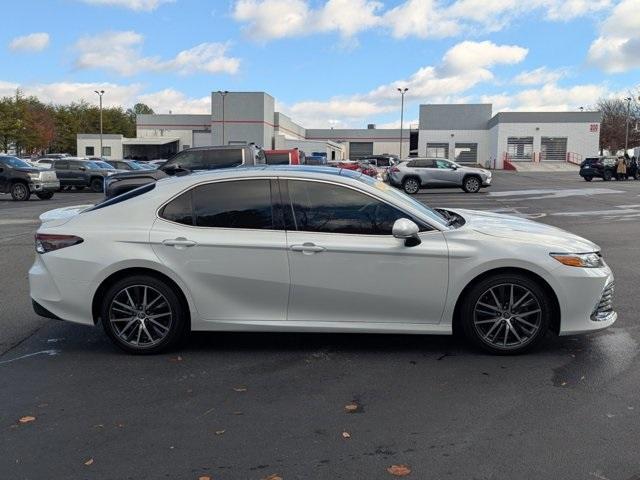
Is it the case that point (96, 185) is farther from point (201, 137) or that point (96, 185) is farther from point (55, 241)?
point (201, 137)

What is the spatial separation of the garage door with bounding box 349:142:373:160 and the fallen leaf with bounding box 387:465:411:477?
308 ft

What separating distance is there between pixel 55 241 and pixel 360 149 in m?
93.6

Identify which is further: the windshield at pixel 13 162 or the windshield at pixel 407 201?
the windshield at pixel 13 162

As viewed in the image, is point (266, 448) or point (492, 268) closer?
point (266, 448)

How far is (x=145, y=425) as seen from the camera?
3.89 metres

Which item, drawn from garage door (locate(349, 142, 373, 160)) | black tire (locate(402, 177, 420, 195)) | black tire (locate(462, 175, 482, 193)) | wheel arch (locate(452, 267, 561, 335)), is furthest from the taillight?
garage door (locate(349, 142, 373, 160))

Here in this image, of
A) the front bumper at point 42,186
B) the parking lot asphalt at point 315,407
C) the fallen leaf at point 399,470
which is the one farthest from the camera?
the front bumper at point 42,186

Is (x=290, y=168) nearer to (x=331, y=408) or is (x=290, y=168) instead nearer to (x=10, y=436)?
(x=331, y=408)

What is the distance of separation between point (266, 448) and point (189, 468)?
17.8 inches

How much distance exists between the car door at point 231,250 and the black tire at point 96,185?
2610 cm

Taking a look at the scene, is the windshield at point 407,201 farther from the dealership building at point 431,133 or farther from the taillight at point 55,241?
the dealership building at point 431,133

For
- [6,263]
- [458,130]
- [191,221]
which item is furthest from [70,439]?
[458,130]

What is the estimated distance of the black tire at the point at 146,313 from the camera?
5113 millimetres

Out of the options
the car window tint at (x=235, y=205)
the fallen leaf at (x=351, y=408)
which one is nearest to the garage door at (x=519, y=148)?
the car window tint at (x=235, y=205)
